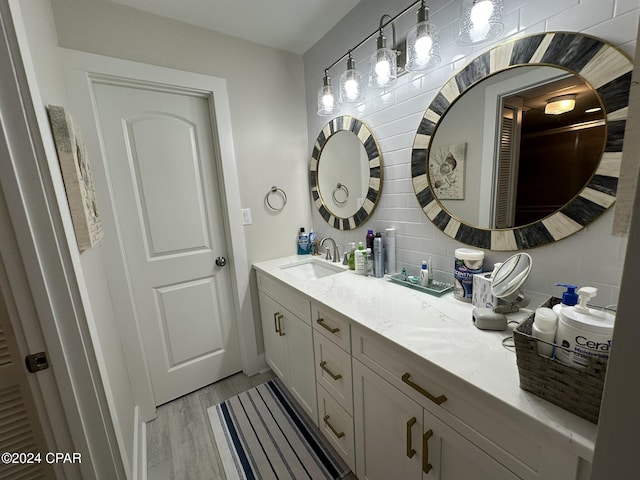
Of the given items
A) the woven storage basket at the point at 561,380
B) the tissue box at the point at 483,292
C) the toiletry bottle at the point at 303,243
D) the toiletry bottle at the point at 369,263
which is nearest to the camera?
the woven storage basket at the point at 561,380

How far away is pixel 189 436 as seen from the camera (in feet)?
5.13

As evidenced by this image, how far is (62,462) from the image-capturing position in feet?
2.92

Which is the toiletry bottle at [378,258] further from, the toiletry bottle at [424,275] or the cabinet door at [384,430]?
the cabinet door at [384,430]

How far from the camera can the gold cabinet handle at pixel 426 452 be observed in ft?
2.63

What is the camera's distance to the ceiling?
1459 mm

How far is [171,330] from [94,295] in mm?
814

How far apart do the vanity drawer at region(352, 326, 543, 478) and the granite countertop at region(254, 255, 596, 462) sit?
4cm

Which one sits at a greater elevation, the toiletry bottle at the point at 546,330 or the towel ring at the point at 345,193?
the towel ring at the point at 345,193

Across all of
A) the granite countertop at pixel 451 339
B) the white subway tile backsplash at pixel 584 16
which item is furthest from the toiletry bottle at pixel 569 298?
the white subway tile backsplash at pixel 584 16

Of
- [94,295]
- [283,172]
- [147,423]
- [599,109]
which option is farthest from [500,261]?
[147,423]

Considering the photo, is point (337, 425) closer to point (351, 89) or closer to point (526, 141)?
point (526, 141)

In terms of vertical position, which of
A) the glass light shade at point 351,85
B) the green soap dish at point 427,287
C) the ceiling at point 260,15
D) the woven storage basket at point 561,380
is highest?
the ceiling at point 260,15

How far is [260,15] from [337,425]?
7.68 feet

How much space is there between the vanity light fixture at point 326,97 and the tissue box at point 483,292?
51.9 inches
